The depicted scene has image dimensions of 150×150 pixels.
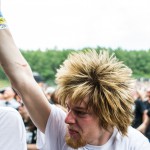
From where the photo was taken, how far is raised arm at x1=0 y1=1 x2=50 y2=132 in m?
1.61

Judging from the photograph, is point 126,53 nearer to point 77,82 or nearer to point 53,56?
point 53,56

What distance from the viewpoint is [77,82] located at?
1691 mm

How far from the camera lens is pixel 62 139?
177 centimetres

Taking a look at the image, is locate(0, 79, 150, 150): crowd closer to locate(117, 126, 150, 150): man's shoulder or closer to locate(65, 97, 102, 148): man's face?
locate(117, 126, 150, 150): man's shoulder

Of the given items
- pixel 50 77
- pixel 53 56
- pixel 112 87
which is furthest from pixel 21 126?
pixel 53 56

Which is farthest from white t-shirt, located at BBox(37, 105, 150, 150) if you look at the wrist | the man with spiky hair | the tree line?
the tree line

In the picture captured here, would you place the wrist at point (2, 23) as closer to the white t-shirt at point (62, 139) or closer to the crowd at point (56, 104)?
the white t-shirt at point (62, 139)

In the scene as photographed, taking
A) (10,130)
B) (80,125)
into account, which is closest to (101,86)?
(80,125)

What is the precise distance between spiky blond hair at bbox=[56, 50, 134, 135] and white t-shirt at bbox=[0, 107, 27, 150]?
0.91 ft

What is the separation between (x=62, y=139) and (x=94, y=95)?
0.26 meters

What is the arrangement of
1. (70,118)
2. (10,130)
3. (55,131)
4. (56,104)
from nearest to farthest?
(10,130)
(70,118)
(55,131)
(56,104)

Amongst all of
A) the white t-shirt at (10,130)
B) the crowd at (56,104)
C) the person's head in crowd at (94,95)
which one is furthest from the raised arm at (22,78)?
the crowd at (56,104)

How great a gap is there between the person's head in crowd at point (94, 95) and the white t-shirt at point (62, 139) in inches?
1.8

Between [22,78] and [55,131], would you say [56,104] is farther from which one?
[22,78]
